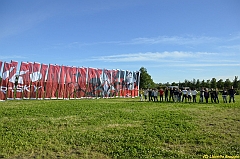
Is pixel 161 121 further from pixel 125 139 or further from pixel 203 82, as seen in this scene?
pixel 203 82

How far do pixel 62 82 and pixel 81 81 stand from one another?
3.01 meters

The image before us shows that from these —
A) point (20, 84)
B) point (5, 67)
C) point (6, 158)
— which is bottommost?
point (6, 158)

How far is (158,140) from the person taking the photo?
8.29m

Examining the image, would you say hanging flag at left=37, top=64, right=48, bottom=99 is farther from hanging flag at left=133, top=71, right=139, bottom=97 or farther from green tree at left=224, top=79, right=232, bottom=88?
green tree at left=224, top=79, right=232, bottom=88

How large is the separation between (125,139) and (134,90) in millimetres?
29125

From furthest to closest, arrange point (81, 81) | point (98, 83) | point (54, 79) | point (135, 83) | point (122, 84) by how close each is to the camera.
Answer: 1. point (135, 83)
2. point (122, 84)
3. point (98, 83)
4. point (81, 81)
5. point (54, 79)

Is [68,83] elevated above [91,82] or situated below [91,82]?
below

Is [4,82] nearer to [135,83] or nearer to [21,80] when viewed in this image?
[21,80]

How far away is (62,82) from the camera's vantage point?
93.5 feet

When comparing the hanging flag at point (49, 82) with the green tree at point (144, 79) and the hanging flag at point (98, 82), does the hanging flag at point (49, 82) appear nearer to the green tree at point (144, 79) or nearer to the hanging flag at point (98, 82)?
the hanging flag at point (98, 82)

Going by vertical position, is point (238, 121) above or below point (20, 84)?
below

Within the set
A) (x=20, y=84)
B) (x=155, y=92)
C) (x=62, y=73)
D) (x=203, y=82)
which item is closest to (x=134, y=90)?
(x=155, y=92)

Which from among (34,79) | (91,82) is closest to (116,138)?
(34,79)

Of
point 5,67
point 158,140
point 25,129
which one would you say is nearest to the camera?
point 158,140
